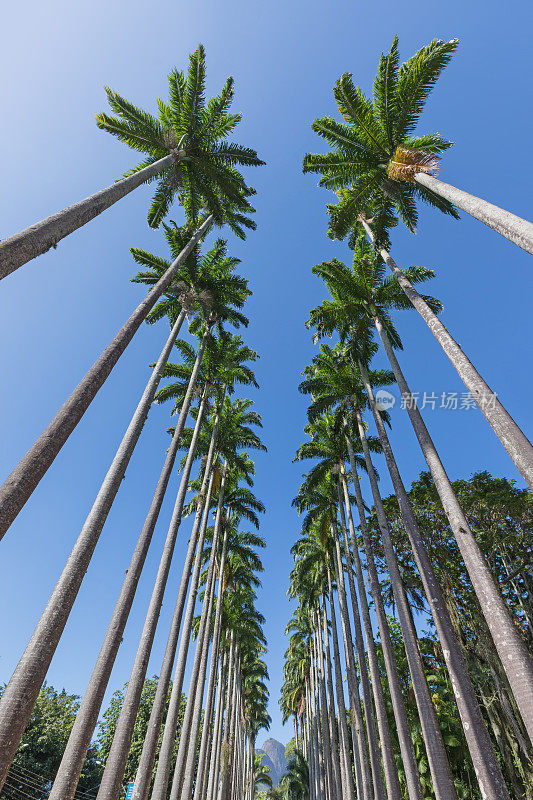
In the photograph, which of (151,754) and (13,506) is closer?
(13,506)

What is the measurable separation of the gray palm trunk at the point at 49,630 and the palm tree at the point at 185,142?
20.7 feet

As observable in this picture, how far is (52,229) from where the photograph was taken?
618 centimetres

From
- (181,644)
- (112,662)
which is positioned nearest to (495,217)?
(112,662)

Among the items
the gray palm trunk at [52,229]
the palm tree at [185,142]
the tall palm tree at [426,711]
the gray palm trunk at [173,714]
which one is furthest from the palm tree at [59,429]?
the tall palm tree at [426,711]

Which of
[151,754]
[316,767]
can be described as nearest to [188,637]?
[151,754]

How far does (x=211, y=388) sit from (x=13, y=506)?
48.9 feet

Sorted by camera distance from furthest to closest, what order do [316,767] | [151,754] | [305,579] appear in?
[316,767], [305,579], [151,754]

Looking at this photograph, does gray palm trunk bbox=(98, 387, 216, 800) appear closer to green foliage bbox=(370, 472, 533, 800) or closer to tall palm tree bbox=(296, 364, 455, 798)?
tall palm tree bbox=(296, 364, 455, 798)

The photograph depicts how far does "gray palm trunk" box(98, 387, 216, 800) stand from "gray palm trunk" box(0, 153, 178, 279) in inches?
330

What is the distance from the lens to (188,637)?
46.1 feet

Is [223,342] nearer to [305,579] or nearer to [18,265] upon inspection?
[18,265]

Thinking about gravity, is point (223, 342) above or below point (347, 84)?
above

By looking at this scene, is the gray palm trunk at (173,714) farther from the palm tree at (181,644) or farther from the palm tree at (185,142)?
the palm tree at (185,142)

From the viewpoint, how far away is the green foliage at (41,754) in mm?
27156
